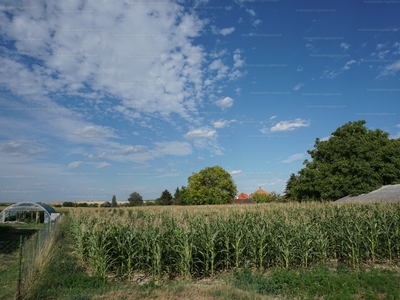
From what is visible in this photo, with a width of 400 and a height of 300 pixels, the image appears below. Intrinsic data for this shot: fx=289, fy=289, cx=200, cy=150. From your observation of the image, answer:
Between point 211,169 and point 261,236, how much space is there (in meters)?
65.0

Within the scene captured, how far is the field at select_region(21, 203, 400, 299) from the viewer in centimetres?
772

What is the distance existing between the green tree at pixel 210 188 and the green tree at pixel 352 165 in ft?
106

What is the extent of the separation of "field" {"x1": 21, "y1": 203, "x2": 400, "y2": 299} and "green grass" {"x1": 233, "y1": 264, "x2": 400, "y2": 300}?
0.08 feet

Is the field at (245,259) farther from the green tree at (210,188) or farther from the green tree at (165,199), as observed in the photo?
the green tree at (165,199)

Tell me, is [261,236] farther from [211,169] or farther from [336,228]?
[211,169]

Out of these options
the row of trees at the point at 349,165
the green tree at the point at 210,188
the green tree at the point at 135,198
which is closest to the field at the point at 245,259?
the row of trees at the point at 349,165

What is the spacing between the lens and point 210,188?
71562 millimetres

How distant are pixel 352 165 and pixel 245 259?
99.3 feet

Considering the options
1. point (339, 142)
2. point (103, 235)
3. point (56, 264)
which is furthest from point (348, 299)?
point (339, 142)

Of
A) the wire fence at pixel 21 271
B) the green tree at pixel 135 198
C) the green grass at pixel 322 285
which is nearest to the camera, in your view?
the wire fence at pixel 21 271

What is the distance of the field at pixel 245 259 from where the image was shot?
25.3ft

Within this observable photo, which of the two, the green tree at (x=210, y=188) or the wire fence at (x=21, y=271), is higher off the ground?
the green tree at (x=210, y=188)

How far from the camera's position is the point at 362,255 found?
11.2 metres

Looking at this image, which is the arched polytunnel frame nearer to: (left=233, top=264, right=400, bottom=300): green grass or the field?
the field
